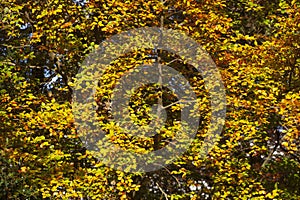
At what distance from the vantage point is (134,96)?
10.5m

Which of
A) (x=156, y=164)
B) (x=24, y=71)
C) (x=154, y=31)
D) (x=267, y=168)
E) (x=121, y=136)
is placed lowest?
(x=267, y=168)

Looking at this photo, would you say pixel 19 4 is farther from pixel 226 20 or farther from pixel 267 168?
pixel 267 168

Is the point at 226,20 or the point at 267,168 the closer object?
the point at 226,20

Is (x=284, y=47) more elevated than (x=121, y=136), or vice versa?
(x=284, y=47)

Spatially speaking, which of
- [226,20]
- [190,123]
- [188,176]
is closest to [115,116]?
[190,123]

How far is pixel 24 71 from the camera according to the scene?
457 inches

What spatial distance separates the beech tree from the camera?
958cm

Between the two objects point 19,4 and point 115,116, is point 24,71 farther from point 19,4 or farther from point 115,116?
point 115,116

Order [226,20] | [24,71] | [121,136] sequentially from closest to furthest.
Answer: [121,136], [226,20], [24,71]

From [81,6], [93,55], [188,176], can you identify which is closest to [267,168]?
[188,176]

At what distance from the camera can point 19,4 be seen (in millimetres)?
10828

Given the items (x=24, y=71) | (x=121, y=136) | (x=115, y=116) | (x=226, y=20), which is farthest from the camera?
(x=24, y=71)

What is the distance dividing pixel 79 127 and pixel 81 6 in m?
3.18

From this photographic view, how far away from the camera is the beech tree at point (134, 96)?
9578 millimetres
